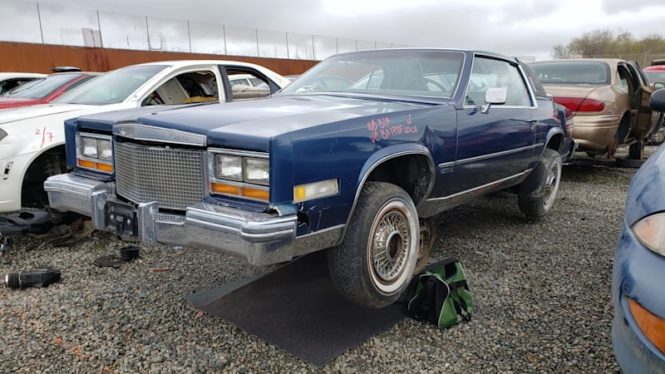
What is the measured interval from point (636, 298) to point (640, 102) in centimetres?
689

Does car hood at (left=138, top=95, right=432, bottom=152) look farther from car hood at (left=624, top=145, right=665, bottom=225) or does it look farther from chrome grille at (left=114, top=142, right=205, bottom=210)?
car hood at (left=624, top=145, right=665, bottom=225)

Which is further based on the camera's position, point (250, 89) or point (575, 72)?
point (575, 72)

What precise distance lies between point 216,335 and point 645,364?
2036 millimetres

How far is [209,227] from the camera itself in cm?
230

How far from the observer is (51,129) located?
166 inches

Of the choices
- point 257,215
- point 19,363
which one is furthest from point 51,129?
point 257,215

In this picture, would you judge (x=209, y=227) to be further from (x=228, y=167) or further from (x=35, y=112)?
(x=35, y=112)

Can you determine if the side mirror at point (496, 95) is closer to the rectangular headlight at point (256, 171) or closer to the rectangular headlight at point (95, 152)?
the rectangular headlight at point (256, 171)

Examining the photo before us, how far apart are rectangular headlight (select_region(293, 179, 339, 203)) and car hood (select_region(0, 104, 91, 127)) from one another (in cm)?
306

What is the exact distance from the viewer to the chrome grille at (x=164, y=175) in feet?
8.20

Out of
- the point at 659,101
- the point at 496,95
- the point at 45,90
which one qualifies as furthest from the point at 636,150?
the point at 45,90

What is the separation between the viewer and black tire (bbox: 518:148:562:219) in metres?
4.71

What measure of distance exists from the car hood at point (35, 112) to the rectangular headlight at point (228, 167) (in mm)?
2659

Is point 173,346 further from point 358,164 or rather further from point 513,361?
point 513,361
